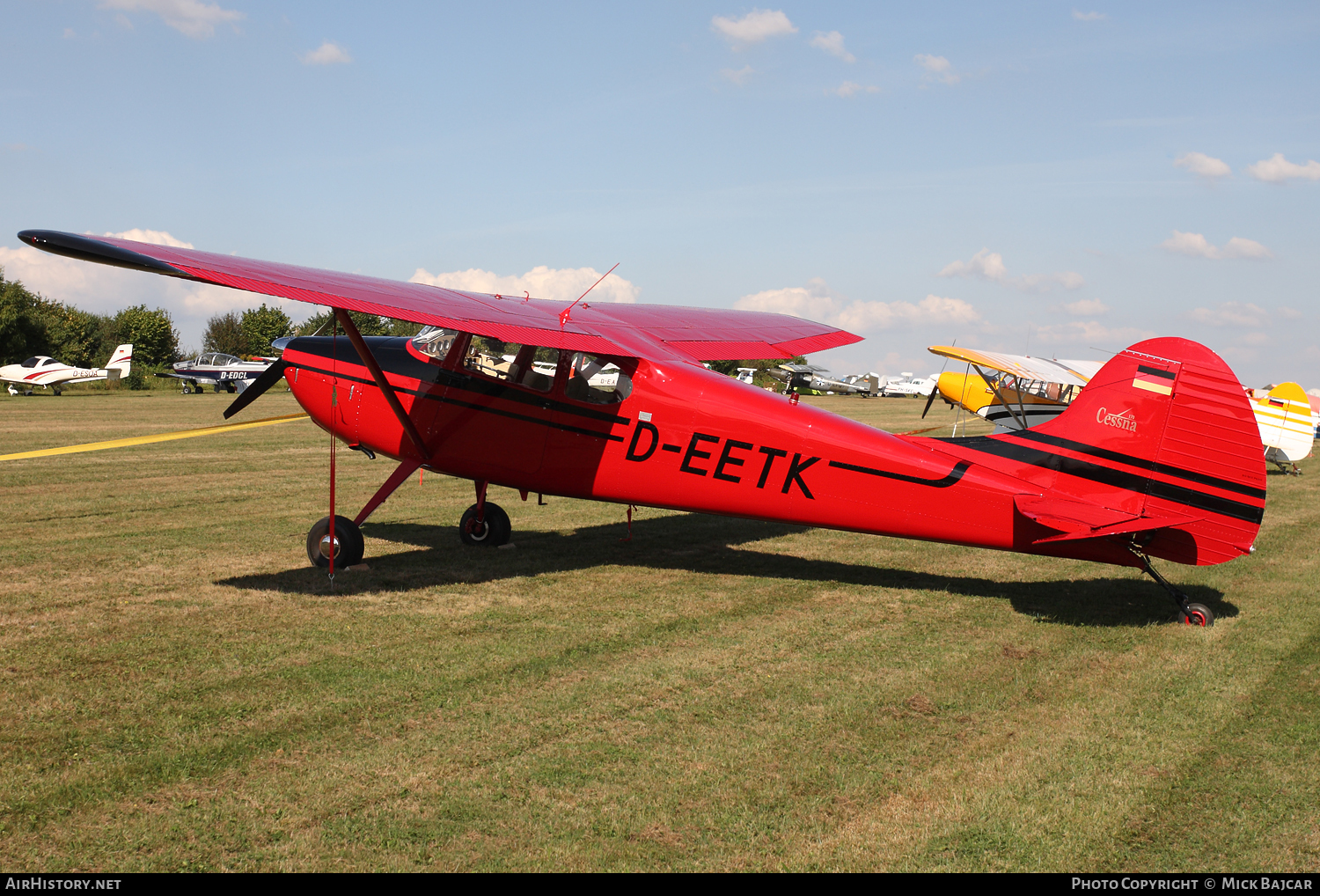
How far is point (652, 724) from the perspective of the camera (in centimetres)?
468

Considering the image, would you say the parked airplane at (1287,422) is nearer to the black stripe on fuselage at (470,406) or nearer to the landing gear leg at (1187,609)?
the landing gear leg at (1187,609)

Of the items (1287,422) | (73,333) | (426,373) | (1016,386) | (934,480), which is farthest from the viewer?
(73,333)

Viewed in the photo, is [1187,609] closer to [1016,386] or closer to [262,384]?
[262,384]

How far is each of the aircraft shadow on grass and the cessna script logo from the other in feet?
4.92

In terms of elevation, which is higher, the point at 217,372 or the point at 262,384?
the point at 262,384

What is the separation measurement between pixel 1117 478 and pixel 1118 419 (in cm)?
44

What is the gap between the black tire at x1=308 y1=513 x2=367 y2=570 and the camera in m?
7.75

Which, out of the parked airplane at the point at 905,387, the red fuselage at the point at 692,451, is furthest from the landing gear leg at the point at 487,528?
the parked airplane at the point at 905,387

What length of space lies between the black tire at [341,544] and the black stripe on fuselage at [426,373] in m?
1.36

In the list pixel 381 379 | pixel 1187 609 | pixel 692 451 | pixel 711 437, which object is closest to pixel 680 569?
pixel 692 451

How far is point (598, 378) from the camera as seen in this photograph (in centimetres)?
793

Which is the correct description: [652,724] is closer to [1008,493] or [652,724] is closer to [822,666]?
[822,666]

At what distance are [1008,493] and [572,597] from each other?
11.5 ft
